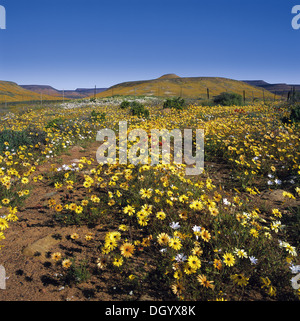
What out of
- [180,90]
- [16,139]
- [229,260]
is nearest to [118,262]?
[229,260]

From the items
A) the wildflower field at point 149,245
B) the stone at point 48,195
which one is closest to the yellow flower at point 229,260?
the wildflower field at point 149,245

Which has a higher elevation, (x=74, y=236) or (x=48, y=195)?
(x=48, y=195)

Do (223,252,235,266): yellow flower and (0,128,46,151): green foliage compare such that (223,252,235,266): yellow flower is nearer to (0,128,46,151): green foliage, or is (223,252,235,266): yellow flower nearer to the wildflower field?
the wildflower field

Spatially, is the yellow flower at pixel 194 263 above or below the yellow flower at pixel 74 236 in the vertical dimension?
above

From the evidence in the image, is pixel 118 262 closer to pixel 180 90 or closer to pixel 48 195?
pixel 48 195

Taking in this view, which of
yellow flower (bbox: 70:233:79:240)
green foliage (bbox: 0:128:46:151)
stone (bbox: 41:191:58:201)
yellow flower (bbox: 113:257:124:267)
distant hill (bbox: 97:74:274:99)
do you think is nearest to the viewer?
yellow flower (bbox: 113:257:124:267)

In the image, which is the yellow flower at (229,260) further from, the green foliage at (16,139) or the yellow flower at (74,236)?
the green foliage at (16,139)

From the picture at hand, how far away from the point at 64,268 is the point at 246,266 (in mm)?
2242

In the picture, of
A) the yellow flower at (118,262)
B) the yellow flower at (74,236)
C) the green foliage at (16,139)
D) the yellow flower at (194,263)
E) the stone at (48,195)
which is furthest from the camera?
the green foliage at (16,139)

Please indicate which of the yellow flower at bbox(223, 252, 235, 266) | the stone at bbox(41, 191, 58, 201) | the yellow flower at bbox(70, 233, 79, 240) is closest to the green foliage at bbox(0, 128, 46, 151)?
the stone at bbox(41, 191, 58, 201)

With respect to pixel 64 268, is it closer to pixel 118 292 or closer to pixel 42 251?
pixel 42 251

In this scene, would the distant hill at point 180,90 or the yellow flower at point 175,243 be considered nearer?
the yellow flower at point 175,243
